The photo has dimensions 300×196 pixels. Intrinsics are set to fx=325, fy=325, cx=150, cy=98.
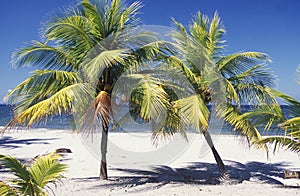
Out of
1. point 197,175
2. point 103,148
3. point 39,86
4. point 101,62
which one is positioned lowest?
point 197,175

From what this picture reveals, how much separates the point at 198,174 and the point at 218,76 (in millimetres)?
3684

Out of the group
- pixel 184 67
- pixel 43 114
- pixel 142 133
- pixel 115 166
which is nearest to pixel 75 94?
pixel 43 114

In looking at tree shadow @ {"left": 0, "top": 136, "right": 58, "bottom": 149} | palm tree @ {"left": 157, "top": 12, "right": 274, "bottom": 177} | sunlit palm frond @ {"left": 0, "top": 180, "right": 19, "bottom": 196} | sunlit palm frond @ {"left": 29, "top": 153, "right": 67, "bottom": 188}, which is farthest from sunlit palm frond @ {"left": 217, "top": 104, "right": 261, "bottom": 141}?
tree shadow @ {"left": 0, "top": 136, "right": 58, "bottom": 149}

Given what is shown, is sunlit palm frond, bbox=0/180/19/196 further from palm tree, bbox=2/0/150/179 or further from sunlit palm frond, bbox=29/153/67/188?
palm tree, bbox=2/0/150/179

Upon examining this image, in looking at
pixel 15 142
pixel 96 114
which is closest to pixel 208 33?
pixel 96 114

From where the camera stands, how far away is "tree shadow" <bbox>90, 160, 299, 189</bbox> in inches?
336

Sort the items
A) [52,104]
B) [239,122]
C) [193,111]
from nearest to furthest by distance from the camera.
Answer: [52,104], [193,111], [239,122]

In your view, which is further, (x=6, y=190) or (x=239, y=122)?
(x=239, y=122)

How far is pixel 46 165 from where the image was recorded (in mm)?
3375

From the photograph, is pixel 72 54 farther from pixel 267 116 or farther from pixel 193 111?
pixel 267 116

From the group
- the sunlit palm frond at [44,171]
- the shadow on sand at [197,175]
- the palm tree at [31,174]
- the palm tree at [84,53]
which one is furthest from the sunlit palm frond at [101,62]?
the sunlit palm frond at [44,171]

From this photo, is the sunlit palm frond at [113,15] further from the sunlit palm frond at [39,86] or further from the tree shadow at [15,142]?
the tree shadow at [15,142]

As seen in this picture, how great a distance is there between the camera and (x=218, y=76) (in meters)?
7.73

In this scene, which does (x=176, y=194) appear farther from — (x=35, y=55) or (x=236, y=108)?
(x=35, y=55)
